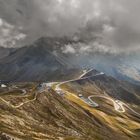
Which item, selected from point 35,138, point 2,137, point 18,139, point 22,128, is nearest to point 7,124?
point 22,128

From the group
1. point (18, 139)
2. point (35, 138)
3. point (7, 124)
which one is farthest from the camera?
point (7, 124)

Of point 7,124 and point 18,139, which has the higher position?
point 7,124

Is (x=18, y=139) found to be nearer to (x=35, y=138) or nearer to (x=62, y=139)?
(x=35, y=138)

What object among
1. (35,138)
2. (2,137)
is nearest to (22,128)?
(35,138)

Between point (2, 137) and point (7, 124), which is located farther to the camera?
point (7, 124)

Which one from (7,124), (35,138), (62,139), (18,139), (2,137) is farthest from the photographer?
(62,139)

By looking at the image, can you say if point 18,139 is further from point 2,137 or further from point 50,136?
point 50,136

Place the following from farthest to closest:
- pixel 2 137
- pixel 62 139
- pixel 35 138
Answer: pixel 62 139
pixel 35 138
pixel 2 137

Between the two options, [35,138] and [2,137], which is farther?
[35,138]

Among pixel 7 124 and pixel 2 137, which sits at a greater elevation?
pixel 7 124
